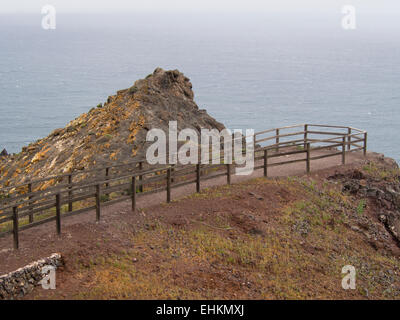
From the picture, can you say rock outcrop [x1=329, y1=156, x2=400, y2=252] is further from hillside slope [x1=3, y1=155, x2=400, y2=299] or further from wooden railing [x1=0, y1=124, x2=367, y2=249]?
wooden railing [x1=0, y1=124, x2=367, y2=249]

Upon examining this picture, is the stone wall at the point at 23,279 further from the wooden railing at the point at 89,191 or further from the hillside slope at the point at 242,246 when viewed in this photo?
the wooden railing at the point at 89,191

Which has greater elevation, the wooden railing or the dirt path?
the wooden railing

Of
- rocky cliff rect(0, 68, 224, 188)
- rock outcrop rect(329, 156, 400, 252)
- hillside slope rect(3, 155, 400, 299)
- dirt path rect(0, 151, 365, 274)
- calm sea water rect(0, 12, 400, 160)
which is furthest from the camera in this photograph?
calm sea water rect(0, 12, 400, 160)

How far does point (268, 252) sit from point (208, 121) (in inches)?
511

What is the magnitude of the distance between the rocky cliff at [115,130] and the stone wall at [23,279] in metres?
9.95

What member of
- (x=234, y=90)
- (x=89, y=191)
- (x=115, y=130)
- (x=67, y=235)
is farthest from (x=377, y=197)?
(x=234, y=90)

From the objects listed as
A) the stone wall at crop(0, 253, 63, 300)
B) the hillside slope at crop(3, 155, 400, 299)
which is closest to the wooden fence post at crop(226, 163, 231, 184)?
the hillside slope at crop(3, 155, 400, 299)

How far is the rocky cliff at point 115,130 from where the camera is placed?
25.0 m

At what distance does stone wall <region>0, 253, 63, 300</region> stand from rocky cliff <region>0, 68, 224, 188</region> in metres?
9.95

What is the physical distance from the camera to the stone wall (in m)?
13.5

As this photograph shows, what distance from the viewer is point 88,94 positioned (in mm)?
117125
